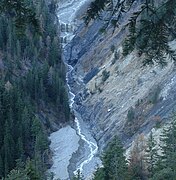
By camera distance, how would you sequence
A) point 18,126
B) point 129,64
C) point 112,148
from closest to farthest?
point 112,148 → point 18,126 → point 129,64

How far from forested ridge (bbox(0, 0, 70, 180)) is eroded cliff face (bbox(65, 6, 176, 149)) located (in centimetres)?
466

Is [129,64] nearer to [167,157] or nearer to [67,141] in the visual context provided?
[67,141]

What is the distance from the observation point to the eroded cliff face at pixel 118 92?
5384cm

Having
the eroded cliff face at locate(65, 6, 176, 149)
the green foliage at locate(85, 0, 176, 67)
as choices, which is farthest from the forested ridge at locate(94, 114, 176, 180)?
the green foliage at locate(85, 0, 176, 67)

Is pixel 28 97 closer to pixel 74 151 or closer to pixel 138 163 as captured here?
pixel 74 151

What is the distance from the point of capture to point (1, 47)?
283 feet

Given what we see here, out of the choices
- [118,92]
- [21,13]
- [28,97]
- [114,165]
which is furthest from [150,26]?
[28,97]

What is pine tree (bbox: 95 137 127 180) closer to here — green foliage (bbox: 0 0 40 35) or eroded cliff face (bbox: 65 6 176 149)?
eroded cliff face (bbox: 65 6 176 149)

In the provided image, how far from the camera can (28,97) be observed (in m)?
72.9

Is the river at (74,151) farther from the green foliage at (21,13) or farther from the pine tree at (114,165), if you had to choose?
the green foliage at (21,13)

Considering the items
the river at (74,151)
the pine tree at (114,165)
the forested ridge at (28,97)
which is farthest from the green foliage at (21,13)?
the river at (74,151)

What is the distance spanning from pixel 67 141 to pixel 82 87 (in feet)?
60.2

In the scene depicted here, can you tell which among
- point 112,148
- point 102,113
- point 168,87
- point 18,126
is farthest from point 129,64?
point 112,148

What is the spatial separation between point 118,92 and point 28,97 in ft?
53.6
